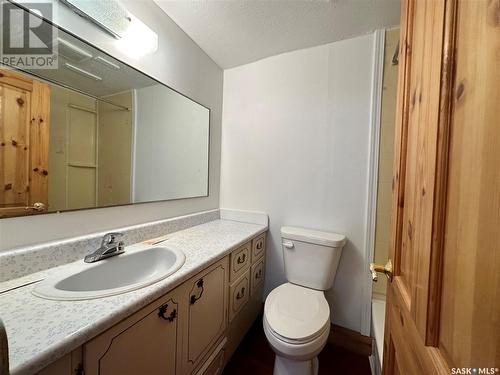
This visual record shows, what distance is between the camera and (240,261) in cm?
130

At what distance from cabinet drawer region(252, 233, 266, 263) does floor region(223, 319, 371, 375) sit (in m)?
0.60

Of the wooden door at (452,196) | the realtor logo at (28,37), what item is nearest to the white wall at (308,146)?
the wooden door at (452,196)

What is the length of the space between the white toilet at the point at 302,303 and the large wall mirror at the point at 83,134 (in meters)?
0.96

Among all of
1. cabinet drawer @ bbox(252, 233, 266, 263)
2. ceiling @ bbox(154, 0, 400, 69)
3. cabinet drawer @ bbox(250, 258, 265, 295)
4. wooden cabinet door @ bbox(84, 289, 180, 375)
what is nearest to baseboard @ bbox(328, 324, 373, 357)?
cabinet drawer @ bbox(250, 258, 265, 295)

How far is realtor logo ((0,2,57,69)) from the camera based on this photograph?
721 millimetres

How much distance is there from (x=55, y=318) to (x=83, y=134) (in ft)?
2.51

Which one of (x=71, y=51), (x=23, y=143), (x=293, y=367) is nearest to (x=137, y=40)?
(x=71, y=51)

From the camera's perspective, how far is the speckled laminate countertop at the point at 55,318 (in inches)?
16.8

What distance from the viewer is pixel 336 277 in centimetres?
149

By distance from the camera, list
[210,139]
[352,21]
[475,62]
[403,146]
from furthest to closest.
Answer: [210,139] < [352,21] < [403,146] < [475,62]

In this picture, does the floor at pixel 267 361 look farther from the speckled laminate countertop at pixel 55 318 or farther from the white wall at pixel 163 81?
the white wall at pixel 163 81

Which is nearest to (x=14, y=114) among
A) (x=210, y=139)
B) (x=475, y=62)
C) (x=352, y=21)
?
A: (x=210, y=139)

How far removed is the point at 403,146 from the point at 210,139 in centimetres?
145

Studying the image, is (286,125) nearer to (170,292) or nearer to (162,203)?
(162,203)
